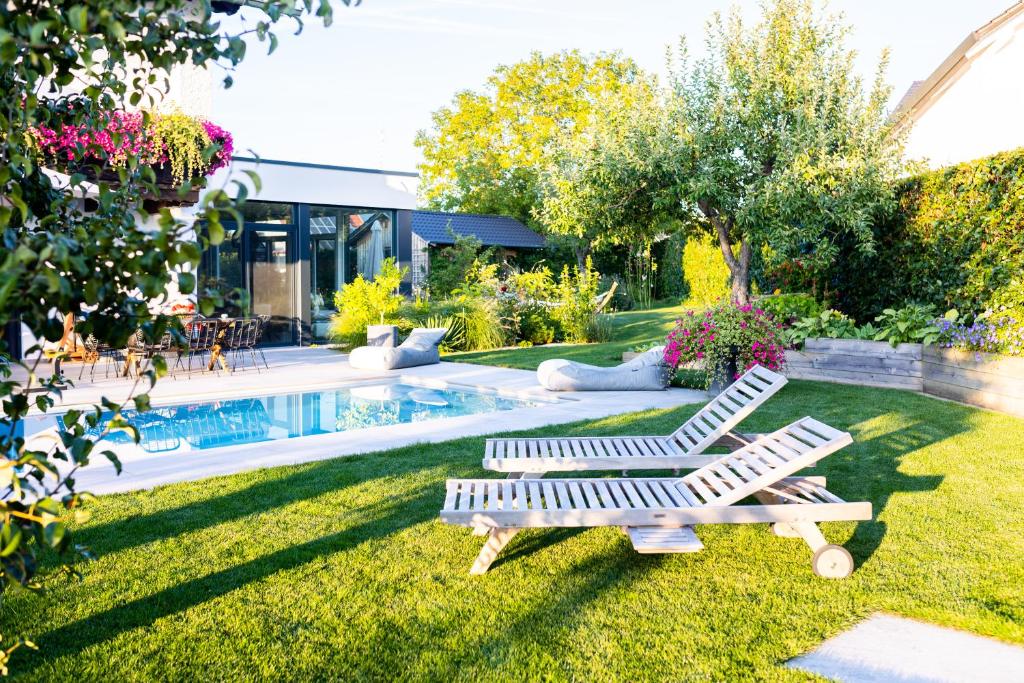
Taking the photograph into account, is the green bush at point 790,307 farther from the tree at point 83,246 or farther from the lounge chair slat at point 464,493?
the tree at point 83,246

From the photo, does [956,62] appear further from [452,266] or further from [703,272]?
[452,266]

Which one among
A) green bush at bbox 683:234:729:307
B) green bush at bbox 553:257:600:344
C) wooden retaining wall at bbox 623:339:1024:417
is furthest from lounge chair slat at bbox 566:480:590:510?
green bush at bbox 683:234:729:307

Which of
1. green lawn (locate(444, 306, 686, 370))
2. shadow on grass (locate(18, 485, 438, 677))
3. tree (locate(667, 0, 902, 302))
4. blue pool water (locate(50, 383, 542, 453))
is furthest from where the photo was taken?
green lawn (locate(444, 306, 686, 370))

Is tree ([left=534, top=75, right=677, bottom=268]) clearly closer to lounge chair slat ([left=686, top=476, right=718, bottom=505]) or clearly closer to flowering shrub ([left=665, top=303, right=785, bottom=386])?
flowering shrub ([left=665, top=303, right=785, bottom=386])

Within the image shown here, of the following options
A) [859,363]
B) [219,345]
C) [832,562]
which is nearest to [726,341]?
[859,363]

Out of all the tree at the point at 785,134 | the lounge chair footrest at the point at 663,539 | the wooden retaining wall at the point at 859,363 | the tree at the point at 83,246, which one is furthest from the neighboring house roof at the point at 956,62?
the tree at the point at 83,246

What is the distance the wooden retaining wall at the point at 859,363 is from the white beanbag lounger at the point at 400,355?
5525 millimetres

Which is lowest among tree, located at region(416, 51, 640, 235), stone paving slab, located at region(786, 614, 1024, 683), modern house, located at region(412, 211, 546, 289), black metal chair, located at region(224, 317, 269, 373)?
stone paving slab, located at region(786, 614, 1024, 683)

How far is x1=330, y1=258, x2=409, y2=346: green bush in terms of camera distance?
49.7 ft

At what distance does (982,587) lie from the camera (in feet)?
12.6

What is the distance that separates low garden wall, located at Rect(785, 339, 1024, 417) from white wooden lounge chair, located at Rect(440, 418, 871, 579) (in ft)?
15.6

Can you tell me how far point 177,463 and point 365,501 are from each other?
199cm

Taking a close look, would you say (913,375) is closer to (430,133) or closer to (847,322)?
(847,322)

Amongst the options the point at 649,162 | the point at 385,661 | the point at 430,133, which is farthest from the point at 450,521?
the point at 430,133
